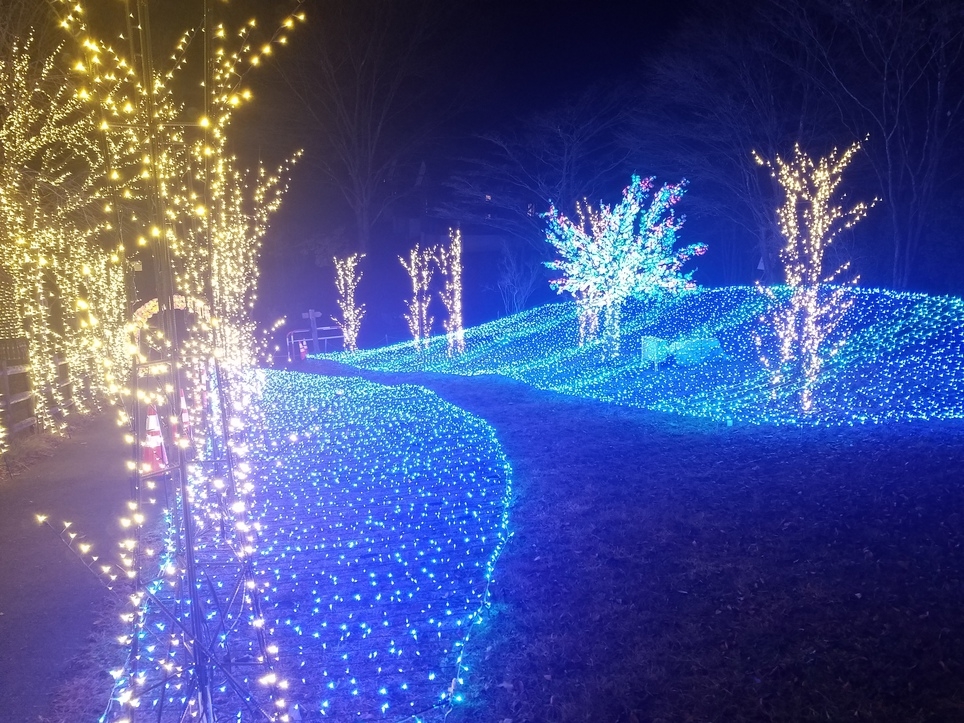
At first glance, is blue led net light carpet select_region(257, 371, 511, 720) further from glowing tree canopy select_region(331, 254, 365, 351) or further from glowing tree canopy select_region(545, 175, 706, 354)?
glowing tree canopy select_region(331, 254, 365, 351)

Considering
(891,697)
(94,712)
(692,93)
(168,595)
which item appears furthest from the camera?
(692,93)

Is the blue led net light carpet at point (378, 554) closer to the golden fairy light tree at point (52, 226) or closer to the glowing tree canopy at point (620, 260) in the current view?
the golden fairy light tree at point (52, 226)

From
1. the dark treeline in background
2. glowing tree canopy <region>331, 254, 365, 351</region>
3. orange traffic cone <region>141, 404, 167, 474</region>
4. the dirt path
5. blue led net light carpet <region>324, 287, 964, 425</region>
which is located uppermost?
the dark treeline in background

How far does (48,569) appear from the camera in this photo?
4.86 meters

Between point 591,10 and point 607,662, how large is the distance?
21.8 m

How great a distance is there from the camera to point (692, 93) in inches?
622

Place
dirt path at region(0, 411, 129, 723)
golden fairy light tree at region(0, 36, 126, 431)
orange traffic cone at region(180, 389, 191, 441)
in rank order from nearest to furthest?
orange traffic cone at region(180, 389, 191, 441) < dirt path at region(0, 411, 129, 723) < golden fairy light tree at region(0, 36, 126, 431)

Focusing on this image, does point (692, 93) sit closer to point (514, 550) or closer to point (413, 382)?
point (413, 382)

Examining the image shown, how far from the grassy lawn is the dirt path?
7.55 feet

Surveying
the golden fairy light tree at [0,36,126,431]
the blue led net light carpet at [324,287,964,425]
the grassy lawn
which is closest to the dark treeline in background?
the blue led net light carpet at [324,287,964,425]

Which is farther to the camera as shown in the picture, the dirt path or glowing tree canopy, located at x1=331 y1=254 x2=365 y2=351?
glowing tree canopy, located at x1=331 y1=254 x2=365 y2=351

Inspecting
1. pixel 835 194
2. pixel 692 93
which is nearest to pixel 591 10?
pixel 692 93

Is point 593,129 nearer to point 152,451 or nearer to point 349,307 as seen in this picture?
point 349,307

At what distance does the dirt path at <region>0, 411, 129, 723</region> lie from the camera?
3.45 m
